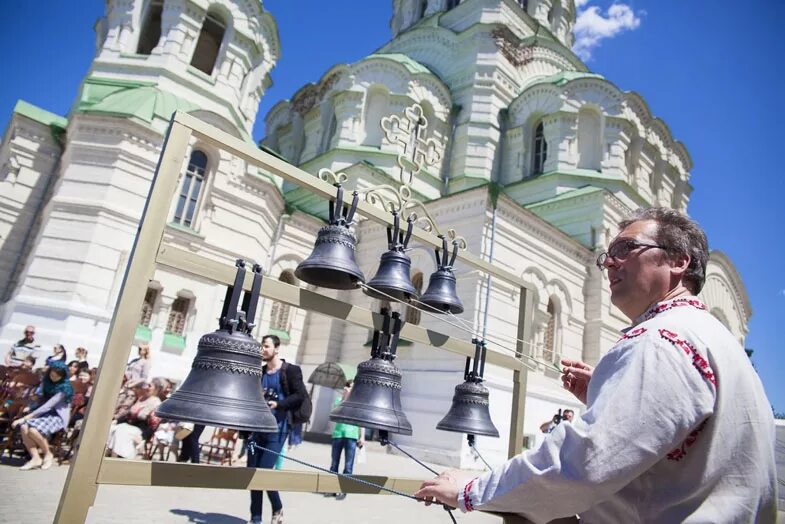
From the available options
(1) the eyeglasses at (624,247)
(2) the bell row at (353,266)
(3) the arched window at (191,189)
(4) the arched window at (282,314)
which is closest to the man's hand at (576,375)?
(1) the eyeglasses at (624,247)

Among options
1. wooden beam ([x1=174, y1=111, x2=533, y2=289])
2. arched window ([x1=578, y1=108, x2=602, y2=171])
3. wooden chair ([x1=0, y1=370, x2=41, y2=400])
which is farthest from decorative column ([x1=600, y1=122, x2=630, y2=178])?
wooden chair ([x1=0, y1=370, x2=41, y2=400])

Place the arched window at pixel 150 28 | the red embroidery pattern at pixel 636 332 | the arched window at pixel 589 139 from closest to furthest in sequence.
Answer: the red embroidery pattern at pixel 636 332 < the arched window at pixel 150 28 < the arched window at pixel 589 139

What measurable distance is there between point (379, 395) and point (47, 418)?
544 centimetres

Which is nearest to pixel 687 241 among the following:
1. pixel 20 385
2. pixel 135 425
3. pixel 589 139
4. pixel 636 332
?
pixel 636 332

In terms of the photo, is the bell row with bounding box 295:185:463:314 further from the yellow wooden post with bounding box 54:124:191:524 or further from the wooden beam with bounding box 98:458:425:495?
the wooden beam with bounding box 98:458:425:495

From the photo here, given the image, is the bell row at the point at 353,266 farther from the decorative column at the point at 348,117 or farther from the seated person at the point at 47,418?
the decorative column at the point at 348,117

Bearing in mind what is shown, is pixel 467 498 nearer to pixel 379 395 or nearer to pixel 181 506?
pixel 379 395

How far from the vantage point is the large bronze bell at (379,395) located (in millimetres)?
2904

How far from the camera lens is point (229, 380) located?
95.3 inches

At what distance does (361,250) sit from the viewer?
608 inches

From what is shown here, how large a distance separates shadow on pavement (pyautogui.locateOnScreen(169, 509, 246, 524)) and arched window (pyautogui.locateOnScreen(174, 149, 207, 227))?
30.3 feet

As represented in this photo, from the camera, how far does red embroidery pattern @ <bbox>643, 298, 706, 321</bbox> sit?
1.62m

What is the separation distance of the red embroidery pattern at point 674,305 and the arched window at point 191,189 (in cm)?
1276

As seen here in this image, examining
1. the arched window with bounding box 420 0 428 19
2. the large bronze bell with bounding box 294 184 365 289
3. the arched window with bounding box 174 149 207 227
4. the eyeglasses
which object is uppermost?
the arched window with bounding box 420 0 428 19
